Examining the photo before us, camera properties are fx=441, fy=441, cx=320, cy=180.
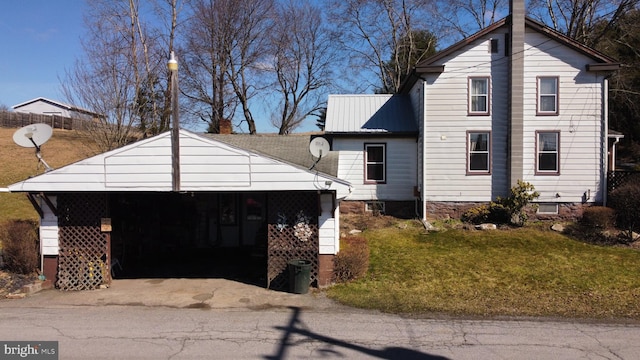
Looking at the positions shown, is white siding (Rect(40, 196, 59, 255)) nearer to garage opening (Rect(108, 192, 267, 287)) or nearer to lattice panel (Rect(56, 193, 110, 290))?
lattice panel (Rect(56, 193, 110, 290))

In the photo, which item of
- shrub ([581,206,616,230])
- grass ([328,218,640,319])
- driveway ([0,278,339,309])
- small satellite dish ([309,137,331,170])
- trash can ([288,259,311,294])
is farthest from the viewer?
shrub ([581,206,616,230])

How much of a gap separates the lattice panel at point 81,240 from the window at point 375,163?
36.5ft

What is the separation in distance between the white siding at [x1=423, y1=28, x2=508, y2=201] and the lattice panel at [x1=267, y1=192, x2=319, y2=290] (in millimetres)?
8280

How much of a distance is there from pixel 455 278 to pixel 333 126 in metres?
9.60

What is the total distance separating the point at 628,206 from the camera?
15531 mm

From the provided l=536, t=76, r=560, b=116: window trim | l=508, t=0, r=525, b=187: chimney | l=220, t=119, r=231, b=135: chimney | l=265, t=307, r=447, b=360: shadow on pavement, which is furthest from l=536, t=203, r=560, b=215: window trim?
l=220, t=119, r=231, b=135: chimney

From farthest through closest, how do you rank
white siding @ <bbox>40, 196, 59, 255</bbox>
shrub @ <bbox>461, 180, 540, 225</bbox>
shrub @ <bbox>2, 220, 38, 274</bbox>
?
shrub @ <bbox>461, 180, 540, 225</bbox>
shrub @ <bbox>2, 220, 38, 274</bbox>
white siding @ <bbox>40, 196, 59, 255</bbox>

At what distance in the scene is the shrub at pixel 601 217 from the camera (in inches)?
622

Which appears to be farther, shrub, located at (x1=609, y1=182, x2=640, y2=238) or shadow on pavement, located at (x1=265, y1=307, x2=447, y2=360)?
shrub, located at (x1=609, y1=182, x2=640, y2=238)

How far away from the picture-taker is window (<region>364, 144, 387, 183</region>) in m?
19.2

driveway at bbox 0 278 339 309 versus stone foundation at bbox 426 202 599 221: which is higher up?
stone foundation at bbox 426 202 599 221

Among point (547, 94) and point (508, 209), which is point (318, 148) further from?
point (547, 94)

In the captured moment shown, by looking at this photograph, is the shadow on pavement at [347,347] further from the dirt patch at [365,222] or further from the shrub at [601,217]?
the shrub at [601,217]

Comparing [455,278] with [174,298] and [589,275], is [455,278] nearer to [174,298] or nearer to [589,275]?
[589,275]
